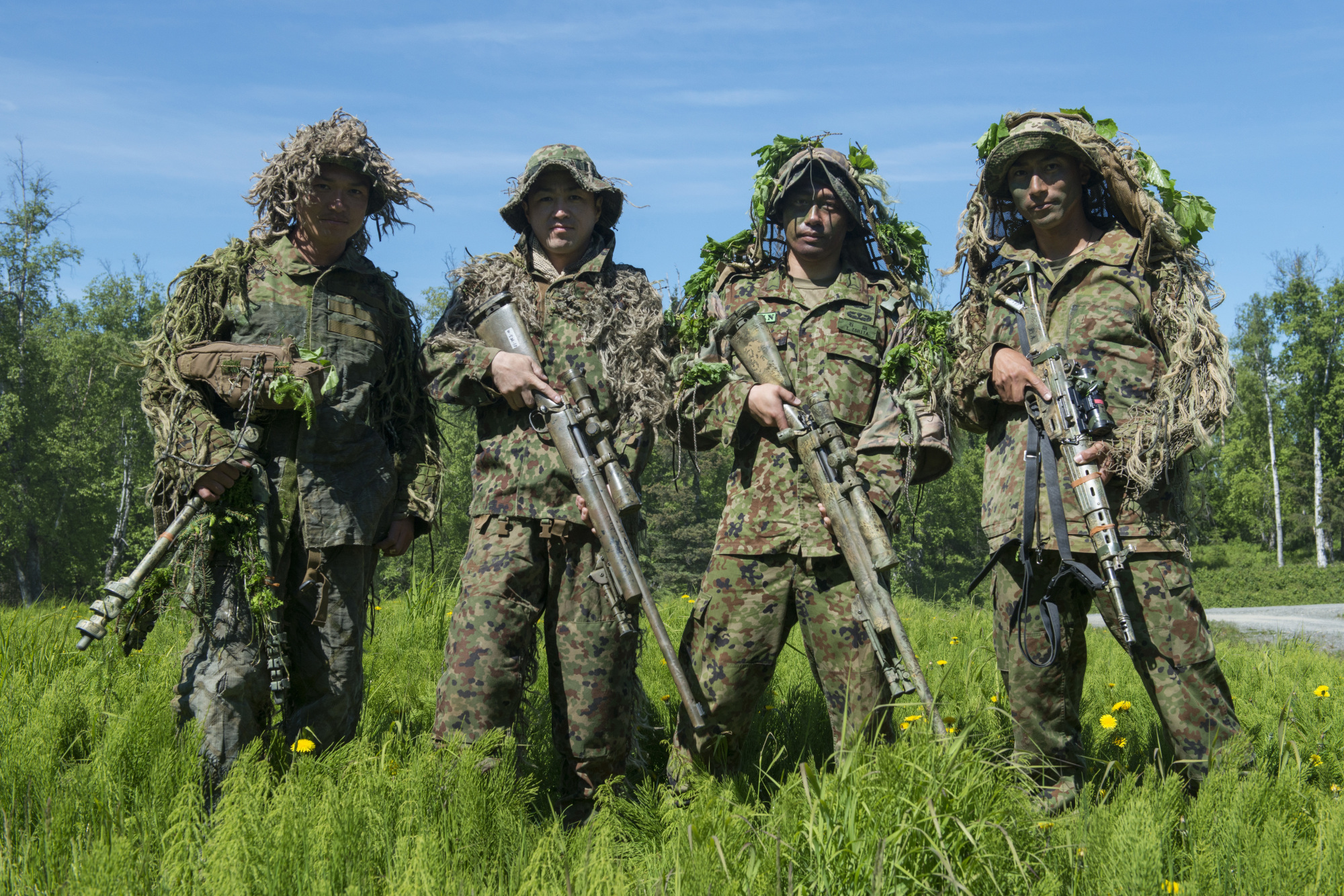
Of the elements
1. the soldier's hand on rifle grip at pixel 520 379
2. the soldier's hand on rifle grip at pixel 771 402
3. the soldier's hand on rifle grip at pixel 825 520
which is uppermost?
the soldier's hand on rifle grip at pixel 520 379

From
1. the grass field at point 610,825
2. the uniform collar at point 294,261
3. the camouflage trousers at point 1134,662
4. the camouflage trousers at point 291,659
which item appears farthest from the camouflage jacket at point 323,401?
the camouflage trousers at point 1134,662

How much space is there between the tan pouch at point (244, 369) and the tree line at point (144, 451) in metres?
20.6

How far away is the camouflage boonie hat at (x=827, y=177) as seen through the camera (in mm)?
3852

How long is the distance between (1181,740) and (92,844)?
11.8 ft

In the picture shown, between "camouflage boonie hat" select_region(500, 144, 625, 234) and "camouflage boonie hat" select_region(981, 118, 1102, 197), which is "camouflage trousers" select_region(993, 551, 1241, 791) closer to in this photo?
"camouflage boonie hat" select_region(981, 118, 1102, 197)

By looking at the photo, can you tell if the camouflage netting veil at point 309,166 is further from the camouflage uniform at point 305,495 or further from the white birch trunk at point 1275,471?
the white birch trunk at point 1275,471

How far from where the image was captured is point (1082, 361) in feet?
11.9

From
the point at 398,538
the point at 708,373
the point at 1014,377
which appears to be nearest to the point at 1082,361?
the point at 1014,377

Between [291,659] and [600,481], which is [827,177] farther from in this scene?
[291,659]

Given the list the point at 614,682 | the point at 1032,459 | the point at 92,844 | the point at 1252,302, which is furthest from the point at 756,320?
the point at 1252,302

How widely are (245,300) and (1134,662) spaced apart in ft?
12.3

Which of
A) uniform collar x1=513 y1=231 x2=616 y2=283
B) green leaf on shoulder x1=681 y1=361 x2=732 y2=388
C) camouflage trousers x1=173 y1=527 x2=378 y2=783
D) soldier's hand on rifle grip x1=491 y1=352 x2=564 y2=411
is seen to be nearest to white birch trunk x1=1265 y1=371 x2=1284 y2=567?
green leaf on shoulder x1=681 y1=361 x2=732 y2=388

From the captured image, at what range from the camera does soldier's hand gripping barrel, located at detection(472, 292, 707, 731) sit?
348 centimetres

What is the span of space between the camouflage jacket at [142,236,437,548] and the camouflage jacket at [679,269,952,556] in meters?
1.35
